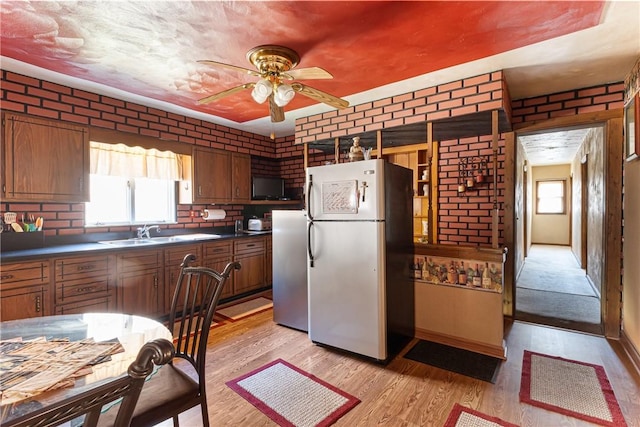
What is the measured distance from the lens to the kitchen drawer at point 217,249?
3713mm

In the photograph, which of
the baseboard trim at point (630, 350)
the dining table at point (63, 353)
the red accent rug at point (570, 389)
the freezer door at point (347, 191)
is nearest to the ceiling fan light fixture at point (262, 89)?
the freezer door at point (347, 191)

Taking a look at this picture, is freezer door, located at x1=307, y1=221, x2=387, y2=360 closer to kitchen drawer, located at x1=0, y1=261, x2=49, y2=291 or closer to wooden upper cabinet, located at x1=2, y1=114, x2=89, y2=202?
kitchen drawer, located at x1=0, y1=261, x2=49, y2=291

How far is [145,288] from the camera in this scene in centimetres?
316

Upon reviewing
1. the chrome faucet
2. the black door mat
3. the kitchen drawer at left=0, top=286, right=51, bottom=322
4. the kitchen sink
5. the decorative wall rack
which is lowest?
the black door mat

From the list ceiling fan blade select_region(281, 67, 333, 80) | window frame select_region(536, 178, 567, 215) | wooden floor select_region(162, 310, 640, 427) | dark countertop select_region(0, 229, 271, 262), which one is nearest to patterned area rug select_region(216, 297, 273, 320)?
wooden floor select_region(162, 310, 640, 427)

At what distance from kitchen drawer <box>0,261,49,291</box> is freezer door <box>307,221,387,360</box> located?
2.16 meters

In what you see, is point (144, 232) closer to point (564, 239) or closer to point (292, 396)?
point (292, 396)

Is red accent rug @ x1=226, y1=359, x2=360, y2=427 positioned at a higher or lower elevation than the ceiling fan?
lower

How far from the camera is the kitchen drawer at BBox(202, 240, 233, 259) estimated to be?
12.2ft

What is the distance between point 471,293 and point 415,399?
42.7 inches

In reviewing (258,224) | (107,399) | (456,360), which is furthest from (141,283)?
(456,360)

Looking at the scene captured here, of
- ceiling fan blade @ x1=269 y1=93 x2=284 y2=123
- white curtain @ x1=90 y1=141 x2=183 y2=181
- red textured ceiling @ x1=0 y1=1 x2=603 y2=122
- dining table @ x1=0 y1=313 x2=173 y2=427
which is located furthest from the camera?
white curtain @ x1=90 y1=141 x2=183 y2=181

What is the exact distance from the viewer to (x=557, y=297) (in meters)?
4.18

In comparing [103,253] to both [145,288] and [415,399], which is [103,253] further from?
[415,399]
